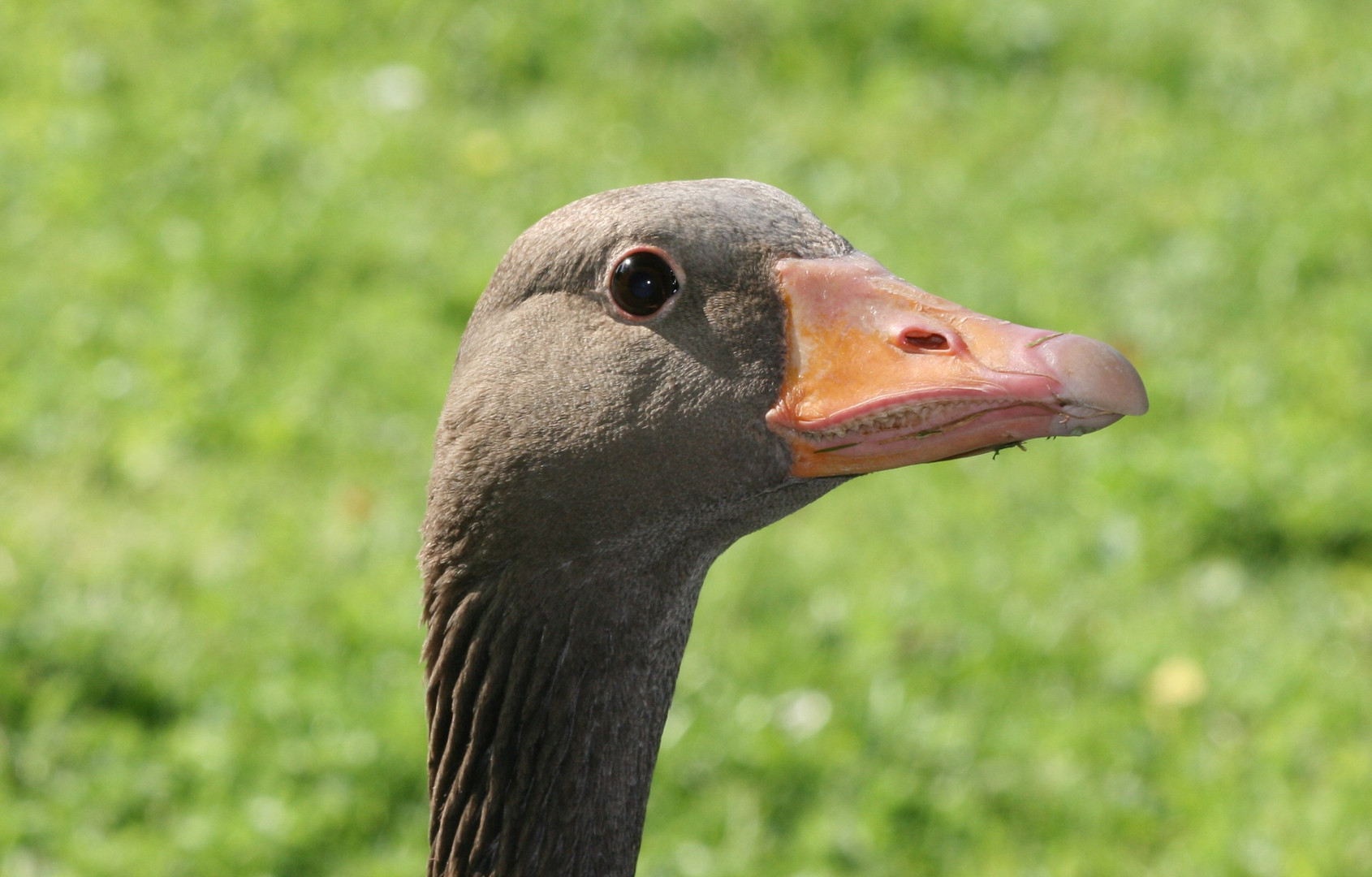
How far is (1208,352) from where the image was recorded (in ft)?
18.2

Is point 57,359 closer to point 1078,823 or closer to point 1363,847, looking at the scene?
point 1078,823

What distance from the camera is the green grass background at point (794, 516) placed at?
3.92 meters

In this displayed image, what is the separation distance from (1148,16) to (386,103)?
3.43m

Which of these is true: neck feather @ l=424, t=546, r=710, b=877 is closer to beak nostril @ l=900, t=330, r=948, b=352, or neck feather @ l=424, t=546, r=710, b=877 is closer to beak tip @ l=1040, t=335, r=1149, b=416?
beak nostril @ l=900, t=330, r=948, b=352

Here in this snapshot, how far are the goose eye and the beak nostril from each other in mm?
341

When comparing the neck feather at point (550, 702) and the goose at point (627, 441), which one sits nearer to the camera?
the goose at point (627, 441)

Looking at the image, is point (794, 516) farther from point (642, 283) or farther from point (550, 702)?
point (642, 283)

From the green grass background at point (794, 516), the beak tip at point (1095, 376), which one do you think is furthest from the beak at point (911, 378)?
the green grass background at point (794, 516)

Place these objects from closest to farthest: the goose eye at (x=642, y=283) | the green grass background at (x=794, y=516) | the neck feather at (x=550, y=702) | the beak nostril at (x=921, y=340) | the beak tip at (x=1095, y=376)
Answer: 1. the beak tip at (x=1095, y=376)
2. the beak nostril at (x=921, y=340)
3. the goose eye at (x=642, y=283)
4. the neck feather at (x=550, y=702)
5. the green grass background at (x=794, y=516)

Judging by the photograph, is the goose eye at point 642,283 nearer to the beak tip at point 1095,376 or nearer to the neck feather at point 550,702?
the neck feather at point 550,702

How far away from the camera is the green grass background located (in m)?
3.92

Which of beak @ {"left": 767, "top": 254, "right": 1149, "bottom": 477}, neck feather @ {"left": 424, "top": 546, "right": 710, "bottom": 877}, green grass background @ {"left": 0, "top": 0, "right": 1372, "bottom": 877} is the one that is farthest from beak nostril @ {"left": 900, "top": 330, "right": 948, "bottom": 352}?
green grass background @ {"left": 0, "top": 0, "right": 1372, "bottom": 877}

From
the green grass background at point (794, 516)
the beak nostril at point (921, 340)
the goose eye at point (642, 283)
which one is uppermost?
the green grass background at point (794, 516)

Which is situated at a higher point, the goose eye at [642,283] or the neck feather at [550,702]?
the goose eye at [642,283]
